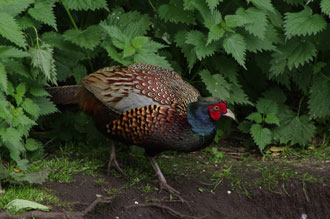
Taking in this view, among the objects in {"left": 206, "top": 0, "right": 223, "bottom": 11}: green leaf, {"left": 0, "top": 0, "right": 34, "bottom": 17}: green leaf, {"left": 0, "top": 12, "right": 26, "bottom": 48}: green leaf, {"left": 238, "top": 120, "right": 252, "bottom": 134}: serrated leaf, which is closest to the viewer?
{"left": 0, "top": 12, "right": 26, "bottom": 48}: green leaf

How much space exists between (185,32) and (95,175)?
1510mm

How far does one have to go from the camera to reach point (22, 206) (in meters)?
3.76

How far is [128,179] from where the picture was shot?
4609mm

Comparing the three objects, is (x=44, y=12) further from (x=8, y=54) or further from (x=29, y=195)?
(x=29, y=195)

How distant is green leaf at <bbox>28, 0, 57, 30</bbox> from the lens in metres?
4.46

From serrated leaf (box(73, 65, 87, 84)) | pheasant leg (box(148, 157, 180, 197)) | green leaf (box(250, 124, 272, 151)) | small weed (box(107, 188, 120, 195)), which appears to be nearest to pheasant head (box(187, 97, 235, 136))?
pheasant leg (box(148, 157, 180, 197))

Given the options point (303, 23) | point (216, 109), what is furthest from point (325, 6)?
point (216, 109)

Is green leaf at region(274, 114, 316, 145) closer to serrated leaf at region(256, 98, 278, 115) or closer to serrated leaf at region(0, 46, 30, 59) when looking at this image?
serrated leaf at region(256, 98, 278, 115)

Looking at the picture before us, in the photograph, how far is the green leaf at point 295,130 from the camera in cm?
549

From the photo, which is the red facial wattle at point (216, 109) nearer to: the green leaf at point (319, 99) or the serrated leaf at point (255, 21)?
the serrated leaf at point (255, 21)

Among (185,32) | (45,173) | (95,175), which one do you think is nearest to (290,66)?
(185,32)

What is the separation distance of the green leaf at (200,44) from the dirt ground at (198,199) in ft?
3.41

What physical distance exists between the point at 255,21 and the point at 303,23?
1.52 ft

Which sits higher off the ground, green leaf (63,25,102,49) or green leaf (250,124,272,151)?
green leaf (63,25,102,49)
